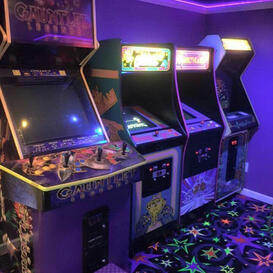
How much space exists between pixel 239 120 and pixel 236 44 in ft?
2.64

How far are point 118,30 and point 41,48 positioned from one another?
1260 millimetres

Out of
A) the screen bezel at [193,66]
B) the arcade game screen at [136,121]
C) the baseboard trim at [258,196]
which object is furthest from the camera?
the baseboard trim at [258,196]

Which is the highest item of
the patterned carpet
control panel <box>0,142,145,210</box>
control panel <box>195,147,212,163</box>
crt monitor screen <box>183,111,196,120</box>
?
crt monitor screen <box>183,111,196,120</box>

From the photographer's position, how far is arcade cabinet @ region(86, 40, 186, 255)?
2.37 metres

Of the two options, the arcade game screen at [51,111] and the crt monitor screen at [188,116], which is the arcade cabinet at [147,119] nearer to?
the arcade game screen at [51,111]

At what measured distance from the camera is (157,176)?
2.63m

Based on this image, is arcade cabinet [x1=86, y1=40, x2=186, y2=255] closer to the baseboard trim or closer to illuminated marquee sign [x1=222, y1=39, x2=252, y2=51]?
illuminated marquee sign [x1=222, y1=39, x2=252, y2=51]

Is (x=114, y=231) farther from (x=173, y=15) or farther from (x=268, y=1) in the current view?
(x=268, y=1)

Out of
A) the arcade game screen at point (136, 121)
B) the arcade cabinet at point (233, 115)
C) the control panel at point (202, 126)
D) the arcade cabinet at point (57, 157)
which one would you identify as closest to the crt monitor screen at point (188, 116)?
the control panel at point (202, 126)

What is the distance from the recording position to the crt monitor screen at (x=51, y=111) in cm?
192

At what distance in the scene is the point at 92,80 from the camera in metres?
2.62

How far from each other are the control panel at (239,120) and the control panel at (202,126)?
0.65ft

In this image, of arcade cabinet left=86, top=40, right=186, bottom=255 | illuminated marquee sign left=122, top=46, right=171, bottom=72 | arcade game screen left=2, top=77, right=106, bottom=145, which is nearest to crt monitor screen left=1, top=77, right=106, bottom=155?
arcade game screen left=2, top=77, right=106, bottom=145

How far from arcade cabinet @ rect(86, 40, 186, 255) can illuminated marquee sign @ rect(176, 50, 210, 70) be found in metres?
0.21
